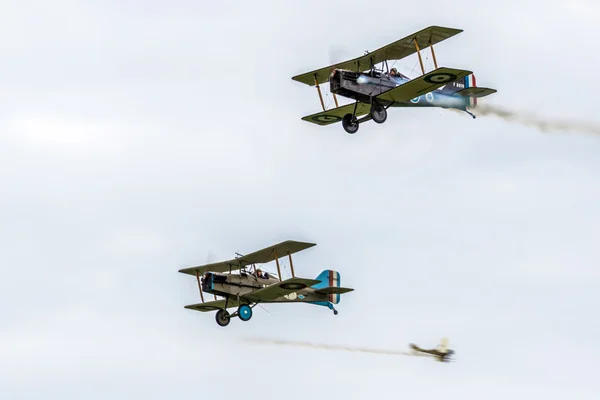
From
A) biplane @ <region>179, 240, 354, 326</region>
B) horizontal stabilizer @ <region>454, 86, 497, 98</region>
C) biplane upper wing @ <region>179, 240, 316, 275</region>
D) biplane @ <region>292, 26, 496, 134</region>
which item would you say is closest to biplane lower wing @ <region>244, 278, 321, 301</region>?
biplane @ <region>179, 240, 354, 326</region>

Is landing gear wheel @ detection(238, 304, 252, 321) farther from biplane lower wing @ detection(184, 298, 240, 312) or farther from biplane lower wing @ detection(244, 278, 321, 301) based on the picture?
biplane lower wing @ detection(184, 298, 240, 312)

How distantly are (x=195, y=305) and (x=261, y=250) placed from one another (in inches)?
163

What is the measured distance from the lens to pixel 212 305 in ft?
162

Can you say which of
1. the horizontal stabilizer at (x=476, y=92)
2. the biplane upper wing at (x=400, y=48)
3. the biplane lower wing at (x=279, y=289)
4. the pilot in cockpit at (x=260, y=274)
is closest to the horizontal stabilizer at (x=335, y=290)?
the biplane lower wing at (x=279, y=289)

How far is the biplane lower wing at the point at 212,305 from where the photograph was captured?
4844 centimetres

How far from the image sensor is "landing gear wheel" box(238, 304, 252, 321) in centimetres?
4700

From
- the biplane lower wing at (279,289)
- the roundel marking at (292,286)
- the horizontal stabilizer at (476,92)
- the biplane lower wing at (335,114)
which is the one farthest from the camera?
the biplane lower wing at (335,114)

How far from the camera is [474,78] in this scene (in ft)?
165

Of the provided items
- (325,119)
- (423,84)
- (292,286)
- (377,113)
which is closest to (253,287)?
(292,286)

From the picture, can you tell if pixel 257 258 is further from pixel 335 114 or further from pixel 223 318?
pixel 335 114

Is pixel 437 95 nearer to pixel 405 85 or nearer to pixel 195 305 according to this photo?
pixel 405 85

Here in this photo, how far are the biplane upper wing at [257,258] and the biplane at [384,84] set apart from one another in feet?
13.9

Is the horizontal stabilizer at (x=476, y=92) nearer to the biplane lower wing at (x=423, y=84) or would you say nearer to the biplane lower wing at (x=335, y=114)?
the biplane lower wing at (x=423, y=84)

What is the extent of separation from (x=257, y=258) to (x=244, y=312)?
2.17m
